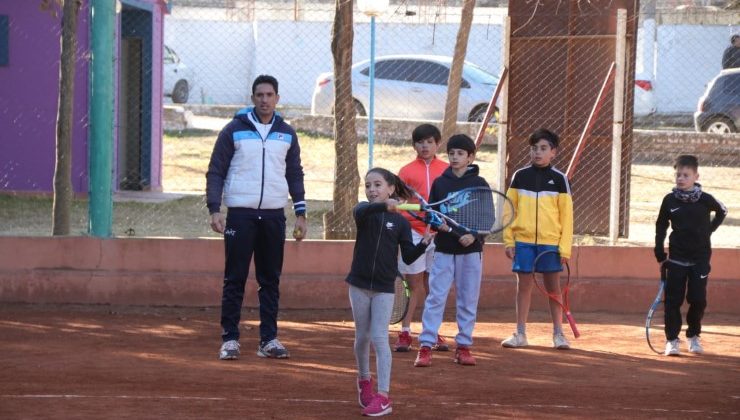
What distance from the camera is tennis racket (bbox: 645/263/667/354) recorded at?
8.48 m

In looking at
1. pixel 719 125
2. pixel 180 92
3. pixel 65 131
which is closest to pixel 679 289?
pixel 65 131

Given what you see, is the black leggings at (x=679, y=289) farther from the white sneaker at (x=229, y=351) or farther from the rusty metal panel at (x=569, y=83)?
the rusty metal panel at (x=569, y=83)

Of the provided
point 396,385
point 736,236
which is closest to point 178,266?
point 396,385

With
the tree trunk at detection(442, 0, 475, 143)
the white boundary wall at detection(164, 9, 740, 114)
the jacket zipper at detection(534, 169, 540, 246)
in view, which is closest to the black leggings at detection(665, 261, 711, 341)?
the jacket zipper at detection(534, 169, 540, 246)

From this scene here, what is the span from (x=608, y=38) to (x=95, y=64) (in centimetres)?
547

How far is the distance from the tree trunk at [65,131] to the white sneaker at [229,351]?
336 cm

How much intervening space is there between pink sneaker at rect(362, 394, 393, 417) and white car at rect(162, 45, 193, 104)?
20056 mm

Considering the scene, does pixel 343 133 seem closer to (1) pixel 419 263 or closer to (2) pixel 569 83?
(2) pixel 569 83

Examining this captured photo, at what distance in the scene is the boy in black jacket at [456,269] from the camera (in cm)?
791

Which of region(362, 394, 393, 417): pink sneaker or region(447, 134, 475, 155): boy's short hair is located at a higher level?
region(447, 134, 475, 155): boy's short hair

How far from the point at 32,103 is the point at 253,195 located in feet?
29.2

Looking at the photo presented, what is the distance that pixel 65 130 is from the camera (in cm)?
1107

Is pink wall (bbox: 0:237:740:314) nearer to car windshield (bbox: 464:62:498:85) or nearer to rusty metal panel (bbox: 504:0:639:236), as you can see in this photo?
rusty metal panel (bbox: 504:0:639:236)

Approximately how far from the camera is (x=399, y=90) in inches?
877
